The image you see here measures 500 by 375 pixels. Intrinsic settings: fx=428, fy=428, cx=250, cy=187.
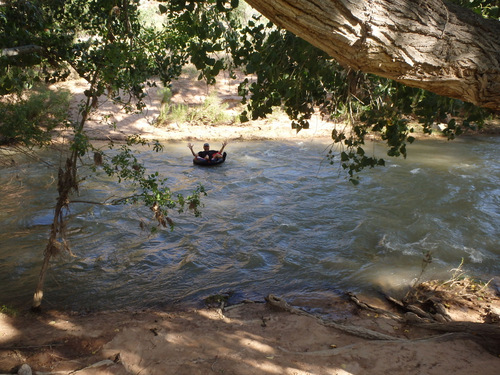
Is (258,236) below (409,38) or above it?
below

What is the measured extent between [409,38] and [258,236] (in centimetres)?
710

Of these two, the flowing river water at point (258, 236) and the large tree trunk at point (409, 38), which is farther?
the flowing river water at point (258, 236)

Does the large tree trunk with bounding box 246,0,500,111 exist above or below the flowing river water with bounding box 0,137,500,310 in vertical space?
above

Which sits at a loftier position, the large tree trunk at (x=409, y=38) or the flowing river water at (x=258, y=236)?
the large tree trunk at (x=409, y=38)

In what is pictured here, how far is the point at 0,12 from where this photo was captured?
564 centimetres

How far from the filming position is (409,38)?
2346mm

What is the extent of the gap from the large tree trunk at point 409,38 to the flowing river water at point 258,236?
5.01m

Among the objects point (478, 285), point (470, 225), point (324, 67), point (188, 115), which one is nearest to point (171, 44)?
point (324, 67)

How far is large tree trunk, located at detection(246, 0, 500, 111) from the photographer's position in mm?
2201

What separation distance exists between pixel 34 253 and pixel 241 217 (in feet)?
14.5

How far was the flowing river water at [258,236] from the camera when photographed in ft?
23.3

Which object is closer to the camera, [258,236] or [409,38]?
[409,38]

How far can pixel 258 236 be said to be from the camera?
361 inches

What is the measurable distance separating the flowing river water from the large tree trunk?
16.5 ft
